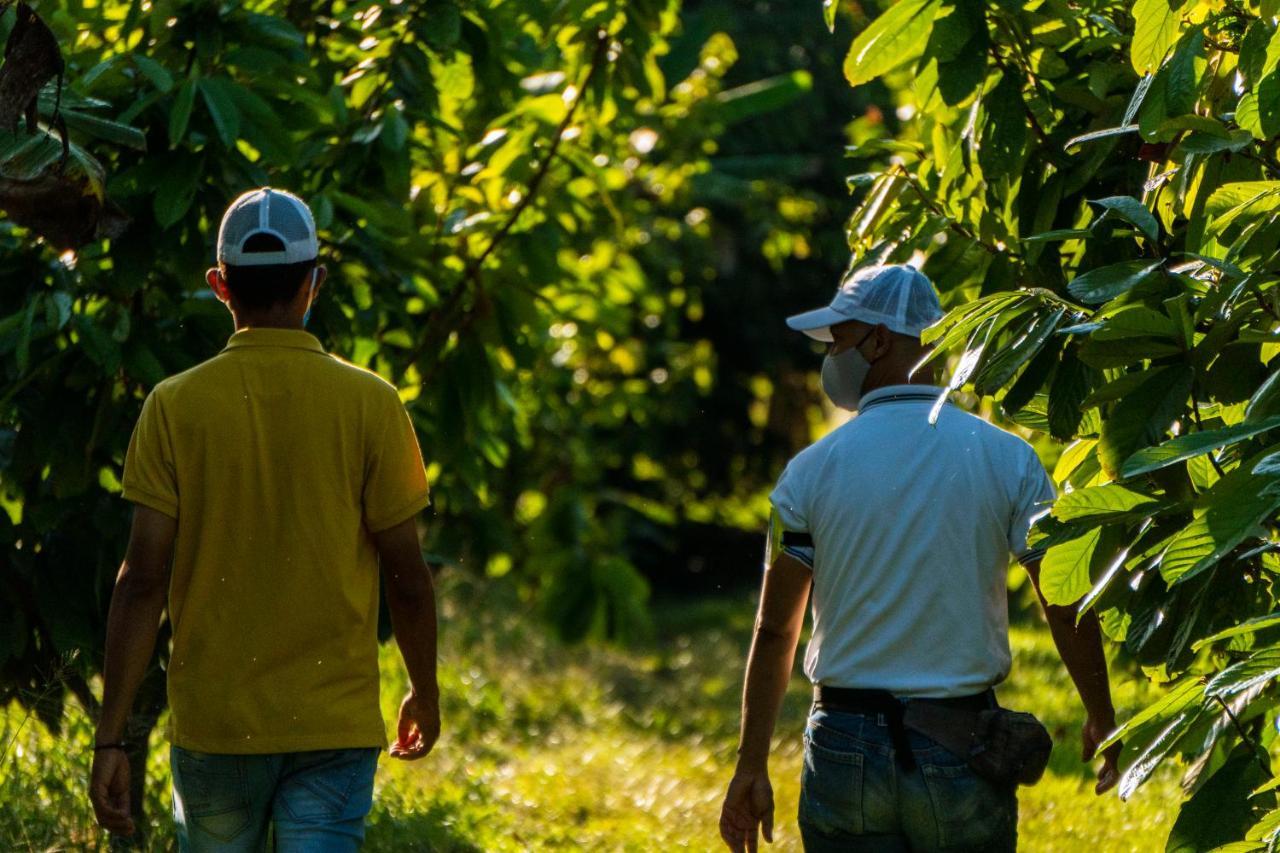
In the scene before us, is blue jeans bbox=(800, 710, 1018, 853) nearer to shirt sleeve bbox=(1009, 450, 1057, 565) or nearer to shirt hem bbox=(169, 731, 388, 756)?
shirt sleeve bbox=(1009, 450, 1057, 565)

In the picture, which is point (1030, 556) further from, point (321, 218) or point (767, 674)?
point (321, 218)

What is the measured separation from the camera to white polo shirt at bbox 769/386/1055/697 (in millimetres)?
3568

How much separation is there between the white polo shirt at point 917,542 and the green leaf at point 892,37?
85cm

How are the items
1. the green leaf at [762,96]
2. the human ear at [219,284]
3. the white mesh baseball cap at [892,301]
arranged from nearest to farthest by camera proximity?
the human ear at [219,284]
the white mesh baseball cap at [892,301]
the green leaf at [762,96]

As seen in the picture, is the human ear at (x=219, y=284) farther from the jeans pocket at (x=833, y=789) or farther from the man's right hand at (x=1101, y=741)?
the man's right hand at (x=1101, y=741)

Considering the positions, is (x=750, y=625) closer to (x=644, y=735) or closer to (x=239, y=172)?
(x=644, y=735)

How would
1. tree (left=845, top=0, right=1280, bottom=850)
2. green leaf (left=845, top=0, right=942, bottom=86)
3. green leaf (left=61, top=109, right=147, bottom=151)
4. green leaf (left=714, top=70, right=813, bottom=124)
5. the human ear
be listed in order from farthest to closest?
1. green leaf (left=714, top=70, right=813, bottom=124)
2. green leaf (left=61, top=109, right=147, bottom=151)
3. green leaf (left=845, top=0, right=942, bottom=86)
4. the human ear
5. tree (left=845, top=0, right=1280, bottom=850)

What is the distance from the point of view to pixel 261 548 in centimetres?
350

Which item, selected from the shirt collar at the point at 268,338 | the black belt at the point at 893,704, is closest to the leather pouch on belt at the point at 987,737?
the black belt at the point at 893,704

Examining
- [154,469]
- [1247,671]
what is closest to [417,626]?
[154,469]

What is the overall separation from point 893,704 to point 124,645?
1518 millimetres

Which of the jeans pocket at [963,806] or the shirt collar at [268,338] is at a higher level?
the shirt collar at [268,338]

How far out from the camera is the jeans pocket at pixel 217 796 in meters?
3.49

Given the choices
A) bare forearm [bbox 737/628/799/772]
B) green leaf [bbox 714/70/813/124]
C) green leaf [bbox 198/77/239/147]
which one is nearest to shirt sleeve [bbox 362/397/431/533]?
bare forearm [bbox 737/628/799/772]
